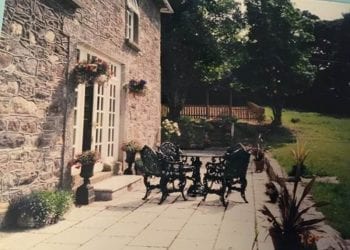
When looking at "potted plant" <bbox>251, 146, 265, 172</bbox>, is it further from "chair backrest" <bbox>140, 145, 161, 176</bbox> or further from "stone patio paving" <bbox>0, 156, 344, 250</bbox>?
"chair backrest" <bbox>140, 145, 161, 176</bbox>

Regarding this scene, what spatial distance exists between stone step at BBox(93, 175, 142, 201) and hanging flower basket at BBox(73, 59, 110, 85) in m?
1.68

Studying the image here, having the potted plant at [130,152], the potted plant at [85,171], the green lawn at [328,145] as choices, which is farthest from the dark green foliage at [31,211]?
the potted plant at [130,152]

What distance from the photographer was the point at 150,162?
20.1ft

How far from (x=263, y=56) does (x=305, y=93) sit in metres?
Answer: 0.97

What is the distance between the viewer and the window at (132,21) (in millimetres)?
8508

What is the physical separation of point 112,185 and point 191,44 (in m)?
12.2

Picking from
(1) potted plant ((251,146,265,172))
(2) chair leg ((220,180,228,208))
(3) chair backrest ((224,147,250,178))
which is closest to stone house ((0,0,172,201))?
(2) chair leg ((220,180,228,208))

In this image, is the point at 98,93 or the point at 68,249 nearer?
the point at 68,249

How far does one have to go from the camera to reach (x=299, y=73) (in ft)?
14.1

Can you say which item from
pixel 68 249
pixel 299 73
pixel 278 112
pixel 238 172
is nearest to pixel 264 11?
pixel 299 73

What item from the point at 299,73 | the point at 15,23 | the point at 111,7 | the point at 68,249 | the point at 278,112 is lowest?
the point at 68,249

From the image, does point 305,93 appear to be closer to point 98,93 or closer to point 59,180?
point 59,180

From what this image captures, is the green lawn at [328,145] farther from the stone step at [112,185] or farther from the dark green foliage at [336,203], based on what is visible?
the stone step at [112,185]

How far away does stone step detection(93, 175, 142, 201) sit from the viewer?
5.88 meters
